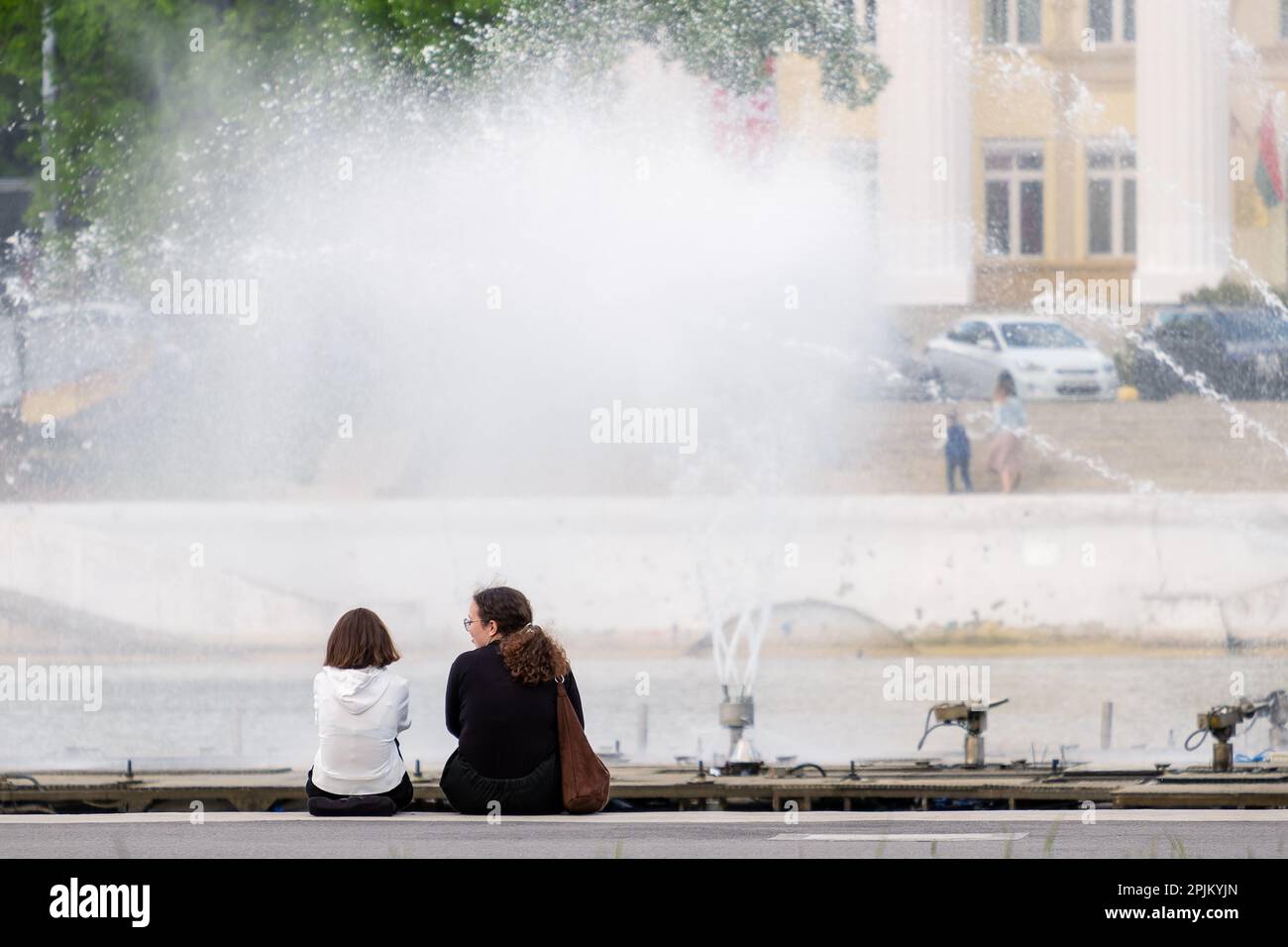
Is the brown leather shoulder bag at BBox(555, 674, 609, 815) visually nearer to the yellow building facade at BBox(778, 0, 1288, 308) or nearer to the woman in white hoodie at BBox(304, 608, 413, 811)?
the woman in white hoodie at BBox(304, 608, 413, 811)

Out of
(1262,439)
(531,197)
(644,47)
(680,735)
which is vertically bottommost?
(680,735)

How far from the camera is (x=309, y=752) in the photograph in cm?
1938

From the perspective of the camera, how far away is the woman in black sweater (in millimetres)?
8984

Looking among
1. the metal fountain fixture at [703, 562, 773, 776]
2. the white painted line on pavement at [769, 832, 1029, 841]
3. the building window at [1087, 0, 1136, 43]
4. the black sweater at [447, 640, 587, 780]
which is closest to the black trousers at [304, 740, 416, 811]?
the black sweater at [447, 640, 587, 780]

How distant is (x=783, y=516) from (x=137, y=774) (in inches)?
561

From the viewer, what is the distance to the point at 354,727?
9023mm

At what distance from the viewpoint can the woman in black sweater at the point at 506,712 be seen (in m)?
8.98

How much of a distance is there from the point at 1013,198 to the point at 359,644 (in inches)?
916

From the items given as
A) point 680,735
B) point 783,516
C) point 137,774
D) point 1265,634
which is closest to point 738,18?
point 783,516

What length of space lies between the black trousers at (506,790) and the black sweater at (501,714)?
0.12ft

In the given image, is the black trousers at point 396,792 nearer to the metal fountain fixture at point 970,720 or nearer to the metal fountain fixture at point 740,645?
the metal fountain fixture at point 970,720

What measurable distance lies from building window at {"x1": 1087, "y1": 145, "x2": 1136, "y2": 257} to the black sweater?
22.9 metres
